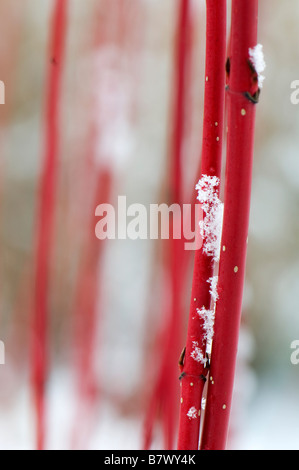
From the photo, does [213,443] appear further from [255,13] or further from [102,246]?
[102,246]

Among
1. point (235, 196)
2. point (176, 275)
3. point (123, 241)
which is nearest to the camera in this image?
point (235, 196)

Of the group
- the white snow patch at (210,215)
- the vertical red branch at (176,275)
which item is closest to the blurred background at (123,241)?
the vertical red branch at (176,275)

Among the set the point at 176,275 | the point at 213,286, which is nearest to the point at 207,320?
the point at 213,286

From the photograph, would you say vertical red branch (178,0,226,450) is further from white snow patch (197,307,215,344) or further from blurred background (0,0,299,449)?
blurred background (0,0,299,449)

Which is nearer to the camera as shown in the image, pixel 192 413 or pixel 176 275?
pixel 192 413

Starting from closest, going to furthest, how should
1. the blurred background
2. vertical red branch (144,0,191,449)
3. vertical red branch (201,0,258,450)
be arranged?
vertical red branch (201,0,258,450) → vertical red branch (144,0,191,449) → the blurred background

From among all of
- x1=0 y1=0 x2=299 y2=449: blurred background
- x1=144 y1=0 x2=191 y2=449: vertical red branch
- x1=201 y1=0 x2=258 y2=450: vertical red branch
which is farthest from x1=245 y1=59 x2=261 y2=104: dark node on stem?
x1=0 y1=0 x2=299 y2=449: blurred background

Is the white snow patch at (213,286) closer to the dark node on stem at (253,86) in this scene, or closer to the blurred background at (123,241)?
the dark node on stem at (253,86)

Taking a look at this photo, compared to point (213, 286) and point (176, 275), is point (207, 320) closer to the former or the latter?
point (213, 286)

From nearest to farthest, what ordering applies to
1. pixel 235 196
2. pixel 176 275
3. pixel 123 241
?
pixel 235 196
pixel 176 275
pixel 123 241
